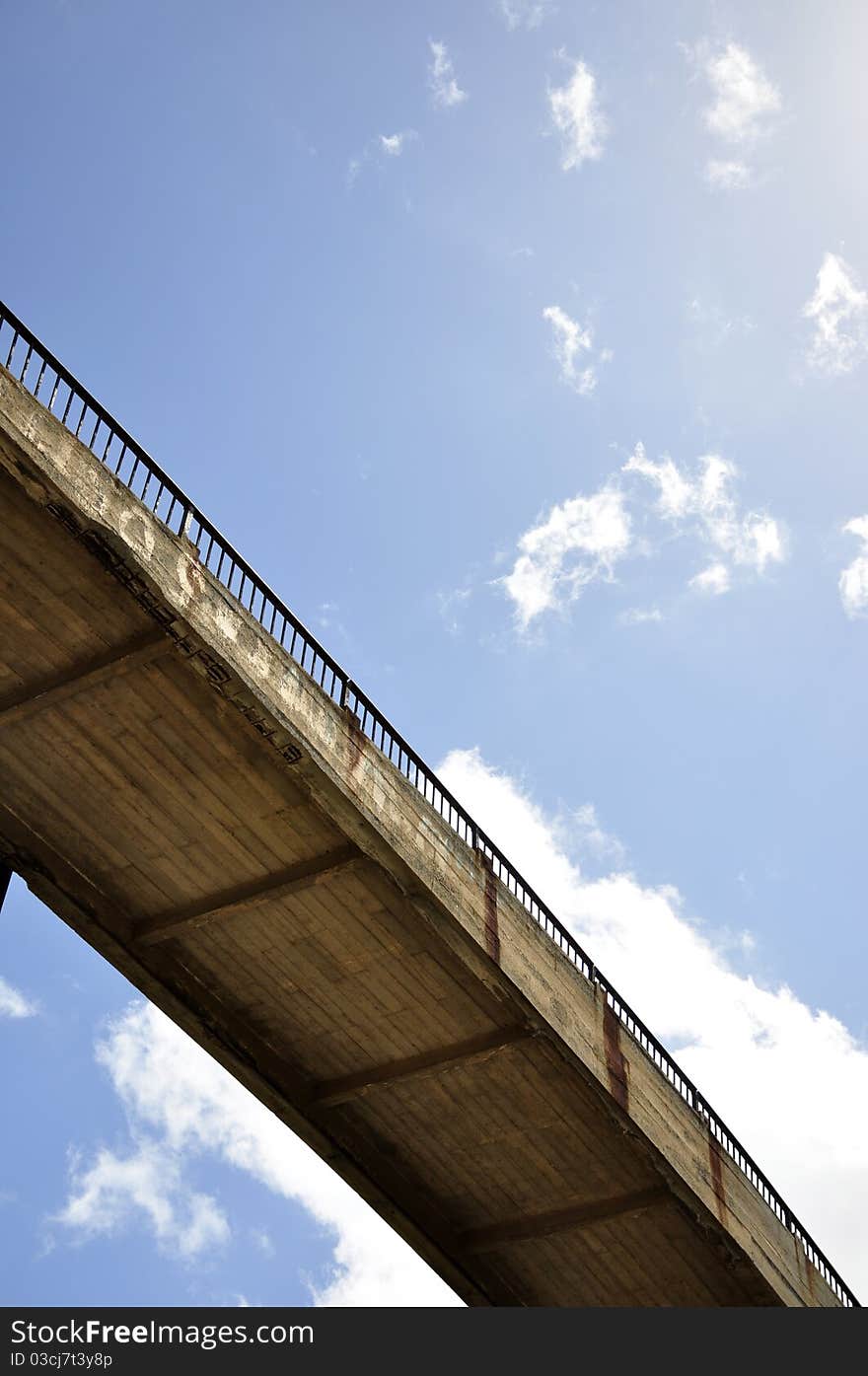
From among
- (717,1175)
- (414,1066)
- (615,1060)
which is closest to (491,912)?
(414,1066)

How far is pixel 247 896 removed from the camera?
16266 millimetres

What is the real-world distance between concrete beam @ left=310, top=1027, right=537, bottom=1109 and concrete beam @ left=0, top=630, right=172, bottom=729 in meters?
6.40

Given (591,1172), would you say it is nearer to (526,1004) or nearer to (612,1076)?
(612,1076)

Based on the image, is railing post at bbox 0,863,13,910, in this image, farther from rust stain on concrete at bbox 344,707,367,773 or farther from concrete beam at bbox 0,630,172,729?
rust stain on concrete at bbox 344,707,367,773

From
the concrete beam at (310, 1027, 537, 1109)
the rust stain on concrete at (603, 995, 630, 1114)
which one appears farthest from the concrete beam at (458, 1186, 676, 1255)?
the concrete beam at (310, 1027, 537, 1109)

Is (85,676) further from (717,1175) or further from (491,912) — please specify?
(717,1175)

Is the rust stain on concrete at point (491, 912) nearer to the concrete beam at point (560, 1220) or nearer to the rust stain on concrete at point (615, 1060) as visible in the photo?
the rust stain on concrete at point (615, 1060)

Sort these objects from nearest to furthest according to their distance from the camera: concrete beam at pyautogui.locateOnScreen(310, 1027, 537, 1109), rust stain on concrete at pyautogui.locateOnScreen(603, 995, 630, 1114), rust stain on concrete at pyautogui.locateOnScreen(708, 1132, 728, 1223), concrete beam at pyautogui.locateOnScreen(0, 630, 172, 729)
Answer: concrete beam at pyautogui.locateOnScreen(0, 630, 172, 729) < concrete beam at pyautogui.locateOnScreen(310, 1027, 537, 1109) < rust stain on concrete at pyautogui.locateOnScreen(603, 995, 630, 1114) < rust stain on concrete at pyautogui.locateOnScreen(708, 1132, 728, 1223)

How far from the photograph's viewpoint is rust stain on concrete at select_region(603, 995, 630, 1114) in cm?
1786

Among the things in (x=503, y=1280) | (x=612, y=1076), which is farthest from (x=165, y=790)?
(x=503, y=1280)

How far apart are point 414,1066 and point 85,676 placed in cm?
666

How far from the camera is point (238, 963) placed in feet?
56.3

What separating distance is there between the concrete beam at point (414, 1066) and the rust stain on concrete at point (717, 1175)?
4.03 m

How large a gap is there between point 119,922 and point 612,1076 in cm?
619
